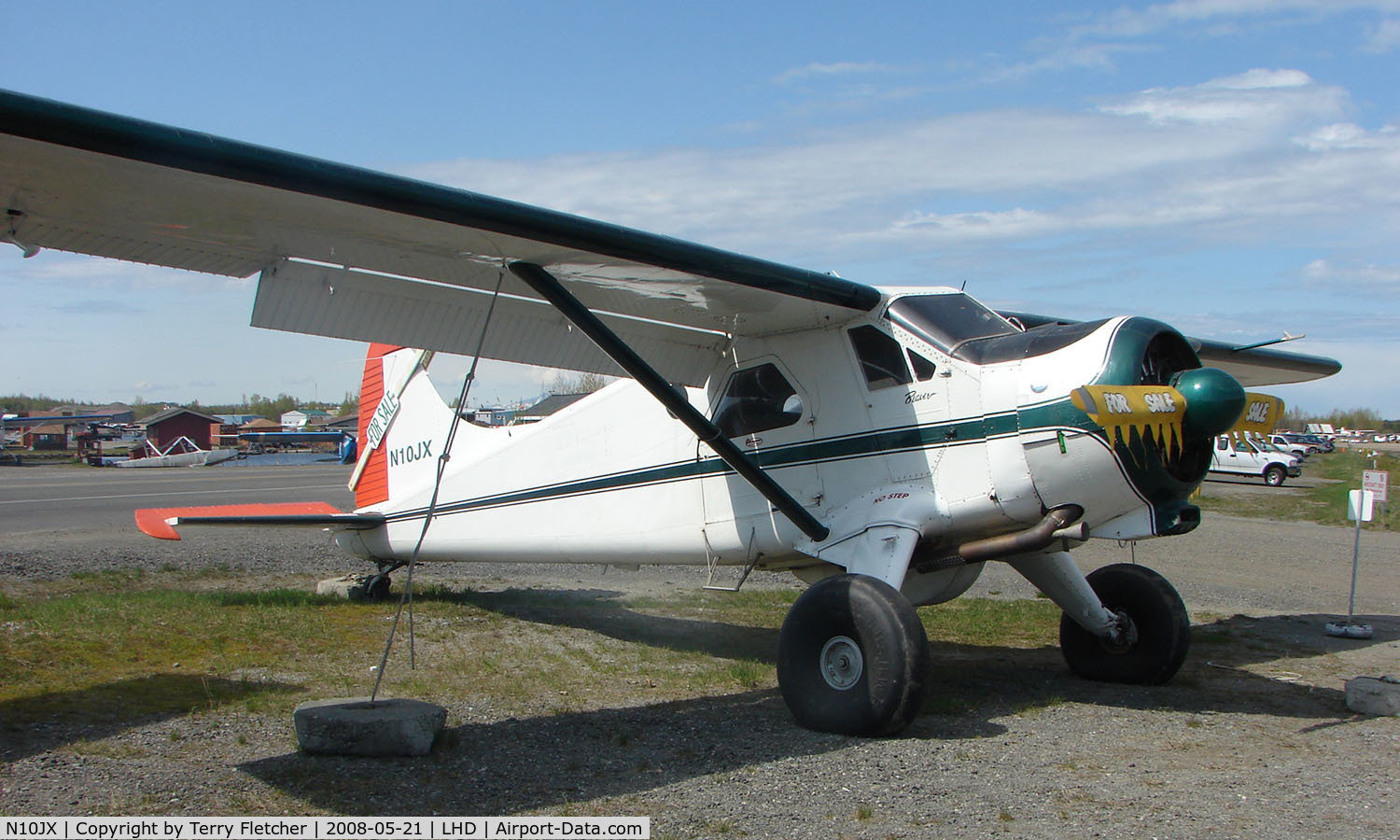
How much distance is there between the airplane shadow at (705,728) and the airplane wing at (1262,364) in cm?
288

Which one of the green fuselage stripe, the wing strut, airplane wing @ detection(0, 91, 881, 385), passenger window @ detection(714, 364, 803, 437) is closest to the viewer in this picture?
airplane wing @ detection(0, 91, 881, 385)

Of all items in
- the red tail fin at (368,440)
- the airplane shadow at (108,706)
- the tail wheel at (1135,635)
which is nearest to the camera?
the airplane shadow at (108,706)

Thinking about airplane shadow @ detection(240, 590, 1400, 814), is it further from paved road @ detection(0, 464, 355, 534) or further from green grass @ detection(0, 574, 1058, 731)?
paved road @ detection(0, 464, 355, 534)

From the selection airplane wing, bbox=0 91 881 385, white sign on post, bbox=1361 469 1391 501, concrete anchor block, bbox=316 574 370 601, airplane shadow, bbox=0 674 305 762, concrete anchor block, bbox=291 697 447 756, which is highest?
airplane wing, bbox=0 91 881 385

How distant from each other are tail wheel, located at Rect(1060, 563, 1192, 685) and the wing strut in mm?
→ 2527

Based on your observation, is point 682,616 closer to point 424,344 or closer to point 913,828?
point 424,344

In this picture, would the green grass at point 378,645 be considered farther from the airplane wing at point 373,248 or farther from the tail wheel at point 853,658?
the airplane wing at point 373,248

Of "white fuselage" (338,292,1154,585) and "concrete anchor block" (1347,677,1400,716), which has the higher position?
"white fuselage" (338,292,1154,585)

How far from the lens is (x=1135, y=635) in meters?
7.67

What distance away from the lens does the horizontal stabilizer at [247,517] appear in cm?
919

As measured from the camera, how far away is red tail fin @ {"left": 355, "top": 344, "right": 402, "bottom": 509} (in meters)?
11.3

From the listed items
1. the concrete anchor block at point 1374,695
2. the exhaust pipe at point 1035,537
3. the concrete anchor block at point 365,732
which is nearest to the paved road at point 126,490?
the concrete anchor block at point 365,732
